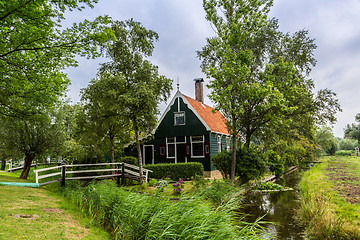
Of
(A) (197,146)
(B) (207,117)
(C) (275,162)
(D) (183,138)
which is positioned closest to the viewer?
(A) (197,146)

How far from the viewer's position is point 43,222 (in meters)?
4.87

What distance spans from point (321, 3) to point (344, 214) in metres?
6.57

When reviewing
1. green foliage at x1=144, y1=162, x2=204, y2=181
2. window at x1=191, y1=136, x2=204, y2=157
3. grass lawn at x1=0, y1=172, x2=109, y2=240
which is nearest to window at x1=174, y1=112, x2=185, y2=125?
window at x1=191, y1=136, x2=204, y2=157

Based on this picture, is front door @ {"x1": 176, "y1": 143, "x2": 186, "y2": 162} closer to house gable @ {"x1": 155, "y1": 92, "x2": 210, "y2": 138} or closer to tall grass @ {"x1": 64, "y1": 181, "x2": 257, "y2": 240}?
house gable @ {"x1": 155, "y1": 92, "x2": 210, "y2": 138}

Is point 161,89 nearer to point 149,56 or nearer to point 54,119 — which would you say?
point 149,56

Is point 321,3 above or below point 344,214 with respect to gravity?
above

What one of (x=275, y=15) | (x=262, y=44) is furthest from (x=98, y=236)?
(x=275, y=15)

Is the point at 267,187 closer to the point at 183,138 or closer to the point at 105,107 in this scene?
the point at 183,138

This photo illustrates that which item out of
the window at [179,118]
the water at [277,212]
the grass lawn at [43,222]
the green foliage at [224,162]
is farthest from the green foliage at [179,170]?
the grass lawn at [43,222]

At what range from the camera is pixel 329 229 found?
231 inches

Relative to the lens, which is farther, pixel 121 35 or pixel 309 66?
Result: pixel 309 66

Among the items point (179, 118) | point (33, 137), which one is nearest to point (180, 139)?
point (179, 118)

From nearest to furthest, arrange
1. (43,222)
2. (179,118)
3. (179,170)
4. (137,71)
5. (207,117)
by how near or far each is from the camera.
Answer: (43,222) → (137,71) → (179,170) → (179,118) → (207,117)

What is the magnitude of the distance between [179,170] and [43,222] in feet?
35.3
